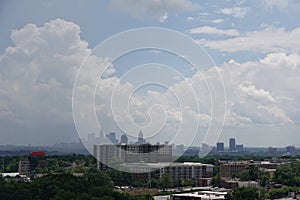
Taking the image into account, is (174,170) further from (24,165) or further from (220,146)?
(220,146)

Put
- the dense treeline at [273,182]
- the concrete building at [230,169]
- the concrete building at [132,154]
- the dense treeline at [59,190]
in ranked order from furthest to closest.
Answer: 1. the concrete building at [230,169]
2. the concrete building at [132,154]
3. the dense treeline at [273,182]
4. the dense treeline at [59,190]

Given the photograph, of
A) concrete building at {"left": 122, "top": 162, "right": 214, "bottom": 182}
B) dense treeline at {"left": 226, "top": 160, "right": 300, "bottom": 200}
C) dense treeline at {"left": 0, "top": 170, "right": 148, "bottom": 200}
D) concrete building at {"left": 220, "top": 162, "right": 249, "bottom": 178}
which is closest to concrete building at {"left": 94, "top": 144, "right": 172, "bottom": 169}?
concrete building at {"left": 122, "top": 162, "right": 214, "bottom": 182}

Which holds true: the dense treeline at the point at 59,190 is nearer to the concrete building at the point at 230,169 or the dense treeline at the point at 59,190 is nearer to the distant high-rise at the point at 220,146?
the concrete building at the point at 230,169

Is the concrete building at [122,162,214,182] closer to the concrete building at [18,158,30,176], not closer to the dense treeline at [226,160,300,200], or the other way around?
the dense treeline at [226,160,300,200]

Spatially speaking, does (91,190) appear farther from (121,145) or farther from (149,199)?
(121,145)

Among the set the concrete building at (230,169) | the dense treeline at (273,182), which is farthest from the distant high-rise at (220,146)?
the dense treeline at (273,182)

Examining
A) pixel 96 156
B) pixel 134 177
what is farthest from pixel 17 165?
pixel 134 177

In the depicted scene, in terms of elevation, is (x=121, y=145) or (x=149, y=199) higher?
(x=121, y=145)

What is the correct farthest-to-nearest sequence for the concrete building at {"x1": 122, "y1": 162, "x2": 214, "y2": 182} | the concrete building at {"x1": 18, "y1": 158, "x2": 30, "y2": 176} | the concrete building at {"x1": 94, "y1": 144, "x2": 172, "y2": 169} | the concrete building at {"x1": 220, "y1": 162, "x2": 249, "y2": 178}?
the concrete building at {"x1": 18, "y1": 158, "x2": 30, "y2": 176}, the concrete building at {"x1": 220, "y1": 162, "x2": 249, "y2": 178}, the concrete building at {"x1": 94, "y1": 144, "x2": 172, "y2": 169}, the concrete building at {"x1": 122, "y1": 162, "x2": 214, "y2": 182}

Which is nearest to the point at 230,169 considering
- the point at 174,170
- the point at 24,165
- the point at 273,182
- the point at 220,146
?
the point at 174,170
